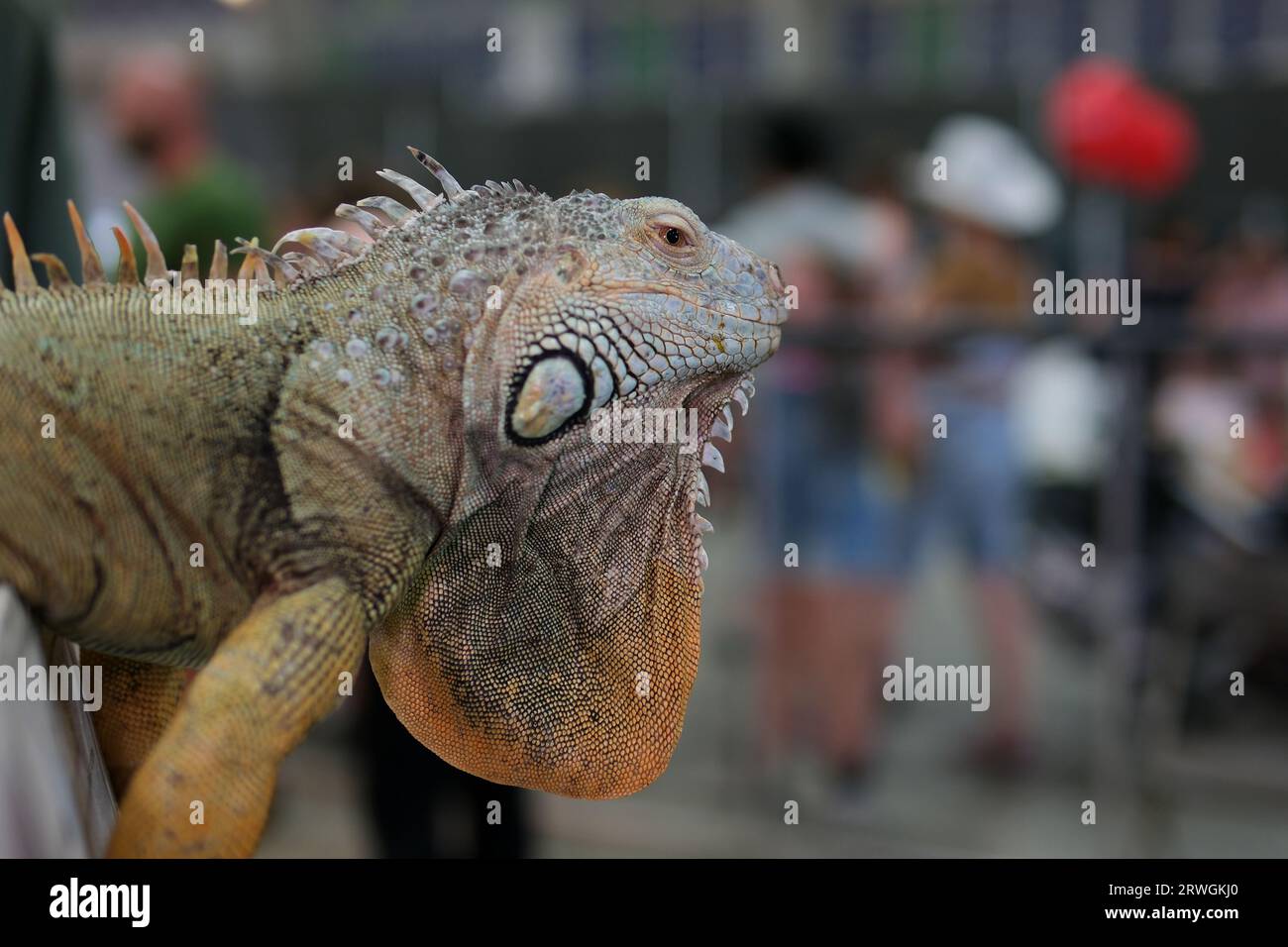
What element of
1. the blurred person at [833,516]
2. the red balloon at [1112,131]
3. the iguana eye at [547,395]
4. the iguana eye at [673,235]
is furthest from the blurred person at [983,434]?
the iguana eye at [547,395]

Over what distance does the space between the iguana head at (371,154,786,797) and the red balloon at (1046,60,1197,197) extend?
294 inches

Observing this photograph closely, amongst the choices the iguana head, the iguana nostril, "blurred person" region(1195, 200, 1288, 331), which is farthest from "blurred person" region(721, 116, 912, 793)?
the iguana head

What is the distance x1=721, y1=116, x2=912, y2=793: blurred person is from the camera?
6.07m

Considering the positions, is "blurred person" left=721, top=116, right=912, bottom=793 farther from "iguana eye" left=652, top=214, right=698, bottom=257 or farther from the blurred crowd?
"iguana eye" left=652, top=214, right=698, bottom=257

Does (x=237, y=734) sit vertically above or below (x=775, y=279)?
below

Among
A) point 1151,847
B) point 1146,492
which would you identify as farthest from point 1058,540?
point 1151,847

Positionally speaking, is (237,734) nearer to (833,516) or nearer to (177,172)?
(177,172)

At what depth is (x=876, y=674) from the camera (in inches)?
250

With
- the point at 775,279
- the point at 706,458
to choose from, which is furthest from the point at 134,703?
the point at 775,279

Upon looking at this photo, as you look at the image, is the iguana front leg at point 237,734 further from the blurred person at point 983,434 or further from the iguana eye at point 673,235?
the blurred person at point 983,434

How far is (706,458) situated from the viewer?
4.94 ft

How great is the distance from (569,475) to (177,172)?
2926 millimetres

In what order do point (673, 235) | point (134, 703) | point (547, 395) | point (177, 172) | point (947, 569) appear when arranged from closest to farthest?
point (547, 395)
point (673, 235)
point (134, 703)
point (177, 172)
point (947, 569)

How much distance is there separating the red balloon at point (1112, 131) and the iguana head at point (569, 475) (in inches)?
294
